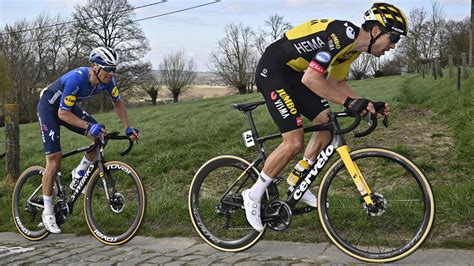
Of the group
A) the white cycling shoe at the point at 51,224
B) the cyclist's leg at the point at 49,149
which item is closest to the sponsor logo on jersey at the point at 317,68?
the cyclist's leg at the point at 49,149

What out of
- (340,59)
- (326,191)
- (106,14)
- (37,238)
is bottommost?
(37,238)

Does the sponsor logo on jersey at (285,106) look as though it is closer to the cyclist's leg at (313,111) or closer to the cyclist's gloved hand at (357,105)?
the cyclist's leg at (313,111)

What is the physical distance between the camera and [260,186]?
14.3 feet

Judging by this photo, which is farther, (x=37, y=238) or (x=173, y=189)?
(x=173, y=189)

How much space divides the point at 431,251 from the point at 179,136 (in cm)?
890

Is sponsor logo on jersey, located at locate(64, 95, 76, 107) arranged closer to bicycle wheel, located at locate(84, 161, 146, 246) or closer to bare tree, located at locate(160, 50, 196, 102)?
bicycle wheel, located at locate(84, 161, 146, 246)

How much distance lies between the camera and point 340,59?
165 inches

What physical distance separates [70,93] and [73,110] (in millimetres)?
418

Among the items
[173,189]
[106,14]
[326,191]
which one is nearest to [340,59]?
[326,191]

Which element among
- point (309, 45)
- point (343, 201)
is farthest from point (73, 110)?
point (343, 201)

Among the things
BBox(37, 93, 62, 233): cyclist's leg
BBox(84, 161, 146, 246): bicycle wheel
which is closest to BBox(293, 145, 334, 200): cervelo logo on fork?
BBox(84, 161, 146, 246): bicycle wheel

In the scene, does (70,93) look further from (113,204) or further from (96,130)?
(113,204)

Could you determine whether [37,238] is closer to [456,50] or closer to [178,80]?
[456,50]

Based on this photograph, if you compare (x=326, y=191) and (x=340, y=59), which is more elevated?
(x=340, y=59)
